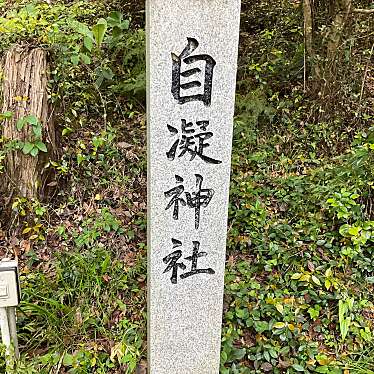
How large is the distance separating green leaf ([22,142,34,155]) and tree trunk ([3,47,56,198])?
44mm

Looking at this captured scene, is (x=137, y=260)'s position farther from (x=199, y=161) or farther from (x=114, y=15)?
(x=114, y=15)

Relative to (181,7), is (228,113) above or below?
below

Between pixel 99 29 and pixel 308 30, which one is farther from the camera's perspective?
pixel 308 30

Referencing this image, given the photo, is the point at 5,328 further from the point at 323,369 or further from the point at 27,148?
the point at 323,369

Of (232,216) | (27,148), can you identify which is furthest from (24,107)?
(232,216)

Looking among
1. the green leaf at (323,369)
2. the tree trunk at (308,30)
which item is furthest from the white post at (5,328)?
the tree trunk at (308,30)

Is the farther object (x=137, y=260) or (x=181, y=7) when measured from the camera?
(x=137, y=260)

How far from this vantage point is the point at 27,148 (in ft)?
11.8

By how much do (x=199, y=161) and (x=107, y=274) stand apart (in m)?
1.46

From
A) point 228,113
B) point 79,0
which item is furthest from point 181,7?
point 79,0

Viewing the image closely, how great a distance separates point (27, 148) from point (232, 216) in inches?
65.8

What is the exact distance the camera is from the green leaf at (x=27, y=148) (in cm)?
358

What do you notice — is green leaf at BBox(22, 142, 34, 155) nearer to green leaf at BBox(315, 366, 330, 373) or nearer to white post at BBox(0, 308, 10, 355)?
white post at BBox(0, 308, 10, 355)

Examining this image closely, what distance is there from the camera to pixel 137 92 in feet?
15.3
